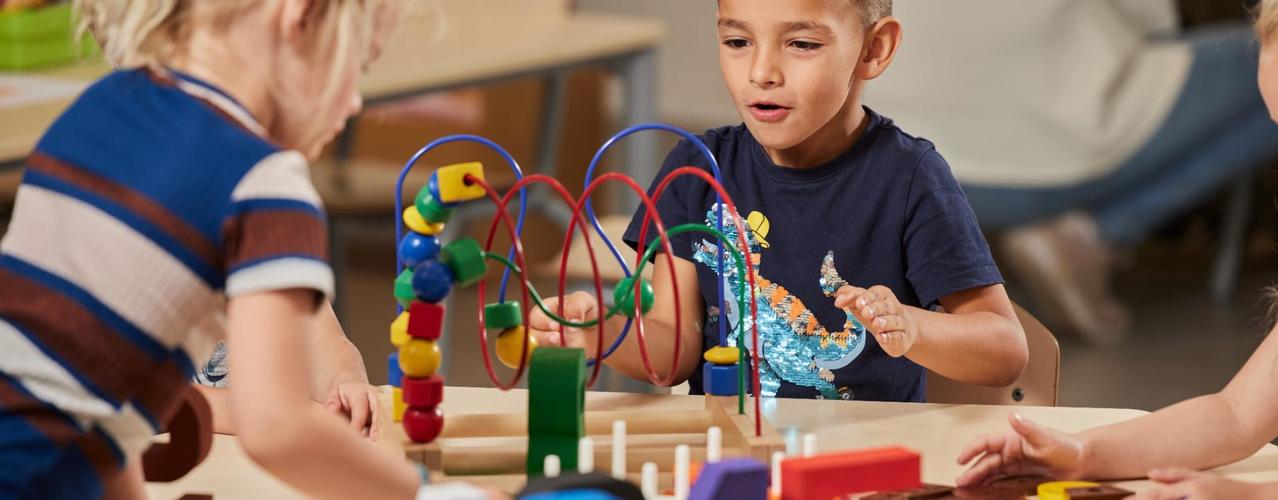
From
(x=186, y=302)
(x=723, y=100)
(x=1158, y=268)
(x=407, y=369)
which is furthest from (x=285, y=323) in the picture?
(x=1158, y=268)

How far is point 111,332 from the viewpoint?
2.56 ft

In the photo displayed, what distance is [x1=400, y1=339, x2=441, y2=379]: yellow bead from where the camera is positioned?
3.37 ft

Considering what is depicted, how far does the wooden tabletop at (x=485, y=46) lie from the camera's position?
2.65m

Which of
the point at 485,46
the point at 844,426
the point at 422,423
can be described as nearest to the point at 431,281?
the point at 422,423

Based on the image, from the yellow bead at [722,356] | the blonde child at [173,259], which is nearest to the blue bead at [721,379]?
the yellow bead at [722,356]

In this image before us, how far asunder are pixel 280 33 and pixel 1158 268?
405cm

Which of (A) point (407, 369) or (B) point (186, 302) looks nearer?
(B) point (186, 302)

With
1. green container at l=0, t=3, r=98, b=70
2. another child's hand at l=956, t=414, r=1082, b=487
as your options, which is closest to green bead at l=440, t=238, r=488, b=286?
another child's hand at l=956, t=414, r=1082, b=487

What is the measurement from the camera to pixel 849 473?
962 millimetres

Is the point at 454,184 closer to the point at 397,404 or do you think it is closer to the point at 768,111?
the point at 397,404

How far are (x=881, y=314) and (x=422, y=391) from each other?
32 centimetres

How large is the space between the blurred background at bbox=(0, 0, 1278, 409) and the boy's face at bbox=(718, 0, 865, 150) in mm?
1477

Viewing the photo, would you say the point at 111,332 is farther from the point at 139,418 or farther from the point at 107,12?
the point at 107,12

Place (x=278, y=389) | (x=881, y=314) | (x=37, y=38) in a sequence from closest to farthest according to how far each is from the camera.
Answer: (x=278, y=389) < (x=881, y=314) < (x=37, y=38)
